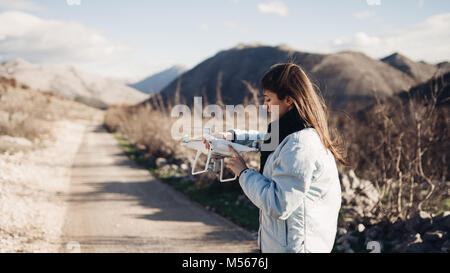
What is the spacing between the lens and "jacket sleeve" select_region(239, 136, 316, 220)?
1.72 m

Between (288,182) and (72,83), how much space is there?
7075 inches

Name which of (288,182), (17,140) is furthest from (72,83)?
(288,182)

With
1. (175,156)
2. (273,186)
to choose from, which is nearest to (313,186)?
(273,186)

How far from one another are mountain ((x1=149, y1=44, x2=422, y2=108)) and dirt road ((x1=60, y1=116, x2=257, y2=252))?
1235 cm

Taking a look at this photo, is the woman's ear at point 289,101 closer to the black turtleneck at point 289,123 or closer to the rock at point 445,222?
the black turtleneck at point 289,123

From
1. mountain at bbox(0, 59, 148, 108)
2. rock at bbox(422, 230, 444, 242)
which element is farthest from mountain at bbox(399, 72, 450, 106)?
mountain at bbox(0, 59, 148, 108)

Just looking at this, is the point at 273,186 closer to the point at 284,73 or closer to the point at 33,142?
the point at 284,73

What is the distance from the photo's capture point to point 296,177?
1.72 m

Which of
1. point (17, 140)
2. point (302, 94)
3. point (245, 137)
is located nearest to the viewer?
point (302, 94)

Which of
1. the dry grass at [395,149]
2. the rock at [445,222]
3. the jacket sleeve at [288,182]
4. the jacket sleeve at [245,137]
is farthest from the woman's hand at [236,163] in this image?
the rock at [445,222]

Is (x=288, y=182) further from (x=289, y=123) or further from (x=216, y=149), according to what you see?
(x=216, y=149)

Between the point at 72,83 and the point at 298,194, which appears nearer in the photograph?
the point at 298,194

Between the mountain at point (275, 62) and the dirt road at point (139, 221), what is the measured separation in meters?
12.3

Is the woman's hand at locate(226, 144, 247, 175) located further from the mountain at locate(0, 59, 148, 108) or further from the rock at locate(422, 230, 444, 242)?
the mountain at locate(0, 59, 148, 108)
